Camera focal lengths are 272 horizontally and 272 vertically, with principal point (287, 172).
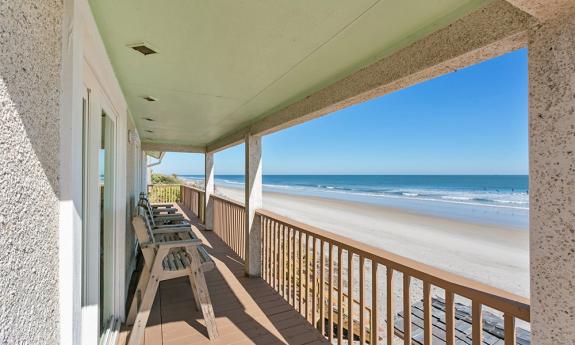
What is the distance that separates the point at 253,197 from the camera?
390cm

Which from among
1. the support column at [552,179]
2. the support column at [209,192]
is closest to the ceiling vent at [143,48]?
the support column at [552,179]

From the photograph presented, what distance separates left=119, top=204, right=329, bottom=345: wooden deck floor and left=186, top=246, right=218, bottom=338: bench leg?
9cm

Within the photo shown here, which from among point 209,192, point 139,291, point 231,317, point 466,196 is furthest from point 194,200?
point 466,196

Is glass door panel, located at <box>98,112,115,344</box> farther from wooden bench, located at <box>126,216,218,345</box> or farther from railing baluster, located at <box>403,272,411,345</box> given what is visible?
railing baluster, located at <box>403,272,411,345</box>

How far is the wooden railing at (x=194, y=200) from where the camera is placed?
25.6 ft

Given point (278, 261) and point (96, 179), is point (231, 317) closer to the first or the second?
point (278, 261)

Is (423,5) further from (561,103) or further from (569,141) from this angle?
(569,141)

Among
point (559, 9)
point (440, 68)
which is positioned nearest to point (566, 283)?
point (559, 9)

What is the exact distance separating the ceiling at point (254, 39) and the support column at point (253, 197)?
4.23 feet

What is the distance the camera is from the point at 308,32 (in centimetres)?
149

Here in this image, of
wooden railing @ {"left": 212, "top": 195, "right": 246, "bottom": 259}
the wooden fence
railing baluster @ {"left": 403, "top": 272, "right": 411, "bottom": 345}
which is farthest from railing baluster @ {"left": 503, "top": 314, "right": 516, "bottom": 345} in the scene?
wooden railing @ {"left": 212, "top": 195, "right": 246, "bottom": 259}

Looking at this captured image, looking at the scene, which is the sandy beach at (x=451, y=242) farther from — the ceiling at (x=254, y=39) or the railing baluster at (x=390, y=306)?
the ceiling at (x=254, y=39)

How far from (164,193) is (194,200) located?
11.2 ft

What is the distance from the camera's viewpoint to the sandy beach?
5.65 metres
